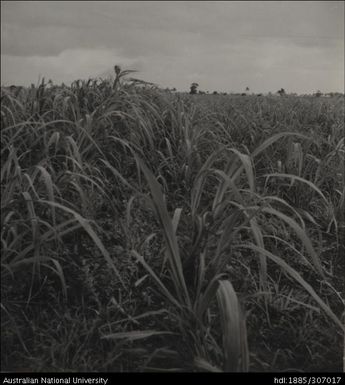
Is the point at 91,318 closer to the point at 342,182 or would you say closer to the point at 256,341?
the point at 256,341

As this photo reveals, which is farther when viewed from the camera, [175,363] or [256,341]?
[256,341]

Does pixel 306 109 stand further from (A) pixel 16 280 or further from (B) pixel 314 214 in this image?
(A) pixel 16 280

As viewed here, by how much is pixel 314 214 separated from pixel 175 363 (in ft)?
3.91

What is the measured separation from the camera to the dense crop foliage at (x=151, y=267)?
1.33 meters

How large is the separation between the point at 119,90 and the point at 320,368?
162 centimetres

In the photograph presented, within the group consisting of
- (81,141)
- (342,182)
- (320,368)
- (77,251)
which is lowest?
(320,368)

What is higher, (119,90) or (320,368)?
(119,90)

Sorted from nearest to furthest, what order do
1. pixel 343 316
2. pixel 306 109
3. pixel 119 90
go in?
pixel 343 316 → pixel 119 90 → pixel 306 109

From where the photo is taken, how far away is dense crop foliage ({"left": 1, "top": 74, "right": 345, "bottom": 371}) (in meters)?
1.33

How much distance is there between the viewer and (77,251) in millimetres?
1681

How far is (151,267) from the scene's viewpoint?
65.1 inches

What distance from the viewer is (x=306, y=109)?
4.20 m

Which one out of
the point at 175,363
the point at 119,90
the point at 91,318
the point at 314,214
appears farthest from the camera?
the point at 119,90

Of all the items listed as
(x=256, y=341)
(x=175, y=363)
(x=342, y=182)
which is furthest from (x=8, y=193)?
(x=342, y=182)
